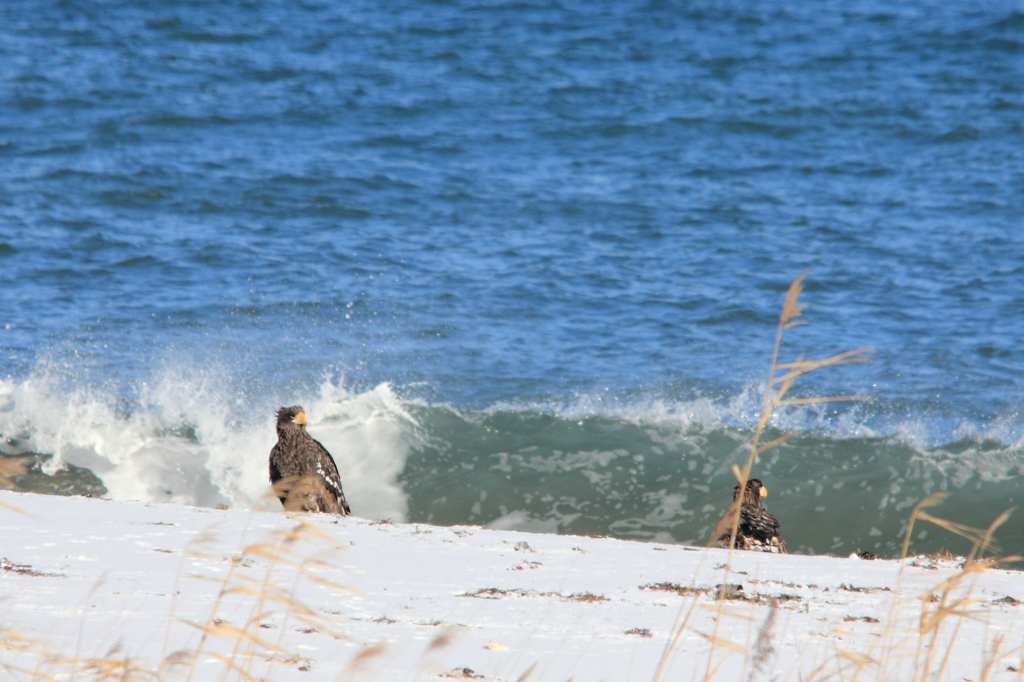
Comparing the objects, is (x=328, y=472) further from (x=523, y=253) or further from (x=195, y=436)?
(x=523, y=253)

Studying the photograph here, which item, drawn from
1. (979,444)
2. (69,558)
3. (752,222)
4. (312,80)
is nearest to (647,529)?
(979,444)

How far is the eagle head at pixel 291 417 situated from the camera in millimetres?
6516

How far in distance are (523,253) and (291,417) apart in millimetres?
6038

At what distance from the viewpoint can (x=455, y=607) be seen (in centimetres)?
338

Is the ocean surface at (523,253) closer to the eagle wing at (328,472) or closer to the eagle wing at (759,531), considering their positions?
the eagle wing at (328,472)

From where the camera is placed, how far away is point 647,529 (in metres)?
7.14

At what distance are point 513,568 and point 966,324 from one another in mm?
8173

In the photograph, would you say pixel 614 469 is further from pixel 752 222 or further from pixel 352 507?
pixel 752 222

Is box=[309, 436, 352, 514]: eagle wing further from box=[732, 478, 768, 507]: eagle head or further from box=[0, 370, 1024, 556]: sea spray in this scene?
box=[732, 478, 768, 507]: eagle head

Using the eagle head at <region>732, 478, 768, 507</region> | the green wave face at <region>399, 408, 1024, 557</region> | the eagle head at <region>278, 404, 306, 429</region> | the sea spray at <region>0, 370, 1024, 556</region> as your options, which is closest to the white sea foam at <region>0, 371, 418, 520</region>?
the sea spray at <region>0, 370, 1024, 556</region>

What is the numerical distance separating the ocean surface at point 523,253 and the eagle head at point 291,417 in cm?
130

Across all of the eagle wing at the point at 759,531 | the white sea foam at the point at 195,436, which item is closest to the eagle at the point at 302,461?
the white sea foam at the point at 195,436

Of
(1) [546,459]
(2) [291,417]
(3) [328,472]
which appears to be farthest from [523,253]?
(3) [328,472]

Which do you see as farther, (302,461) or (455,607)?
(302,461)
